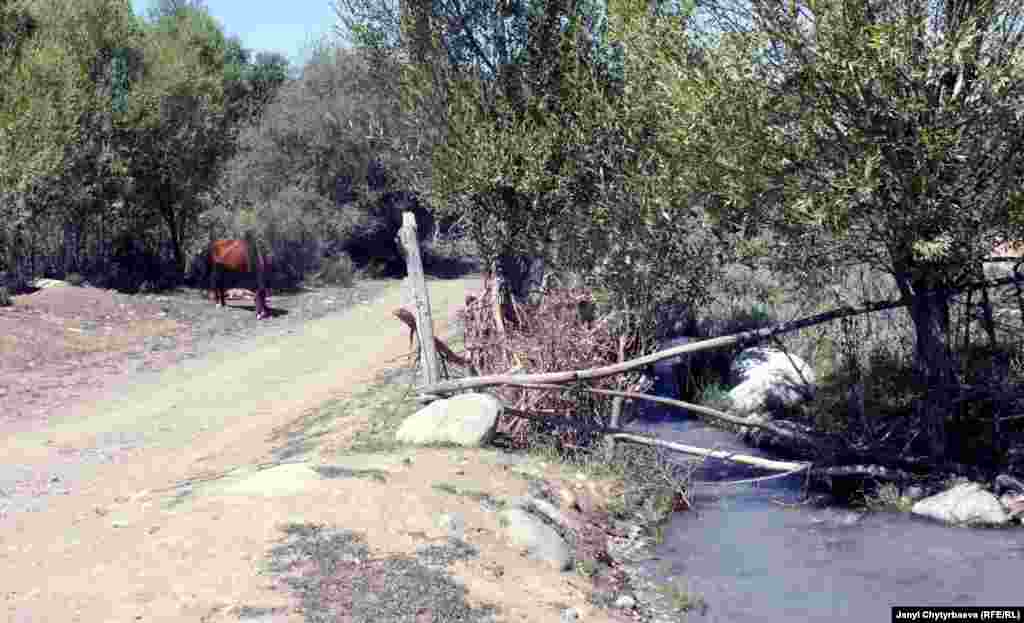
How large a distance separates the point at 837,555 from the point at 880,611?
173cm

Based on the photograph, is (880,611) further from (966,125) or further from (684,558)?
(966,125)

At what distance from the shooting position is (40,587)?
795 cm

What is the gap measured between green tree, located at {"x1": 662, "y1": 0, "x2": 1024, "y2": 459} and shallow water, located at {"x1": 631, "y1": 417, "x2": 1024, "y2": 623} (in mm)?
1542

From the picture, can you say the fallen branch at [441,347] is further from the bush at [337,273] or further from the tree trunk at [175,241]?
the bush at [337,273]

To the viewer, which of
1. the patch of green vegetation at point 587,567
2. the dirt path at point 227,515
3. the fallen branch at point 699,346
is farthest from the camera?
the fallen branch at point 699,346

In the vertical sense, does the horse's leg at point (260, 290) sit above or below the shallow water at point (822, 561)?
above

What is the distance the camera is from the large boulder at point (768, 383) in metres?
17.8

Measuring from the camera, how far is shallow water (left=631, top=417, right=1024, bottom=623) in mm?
9914

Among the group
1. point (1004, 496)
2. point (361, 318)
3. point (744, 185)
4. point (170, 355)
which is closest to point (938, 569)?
point (1004, 496)

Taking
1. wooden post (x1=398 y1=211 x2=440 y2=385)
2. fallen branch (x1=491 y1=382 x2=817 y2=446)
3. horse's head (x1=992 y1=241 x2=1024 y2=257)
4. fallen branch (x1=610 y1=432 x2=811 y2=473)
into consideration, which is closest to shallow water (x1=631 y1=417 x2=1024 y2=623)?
fallen branch (x1=610 y1=432 x2=811 y2=473)

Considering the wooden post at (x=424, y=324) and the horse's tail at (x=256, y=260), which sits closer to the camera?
the wooden post at (x=424, y=324)

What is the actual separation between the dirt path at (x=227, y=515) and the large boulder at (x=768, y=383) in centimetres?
568

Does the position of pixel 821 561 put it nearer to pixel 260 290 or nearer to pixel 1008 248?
pixel 1008 248

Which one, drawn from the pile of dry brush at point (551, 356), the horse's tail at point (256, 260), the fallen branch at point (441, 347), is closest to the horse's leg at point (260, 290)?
the horse's tail at point (256, 260)
